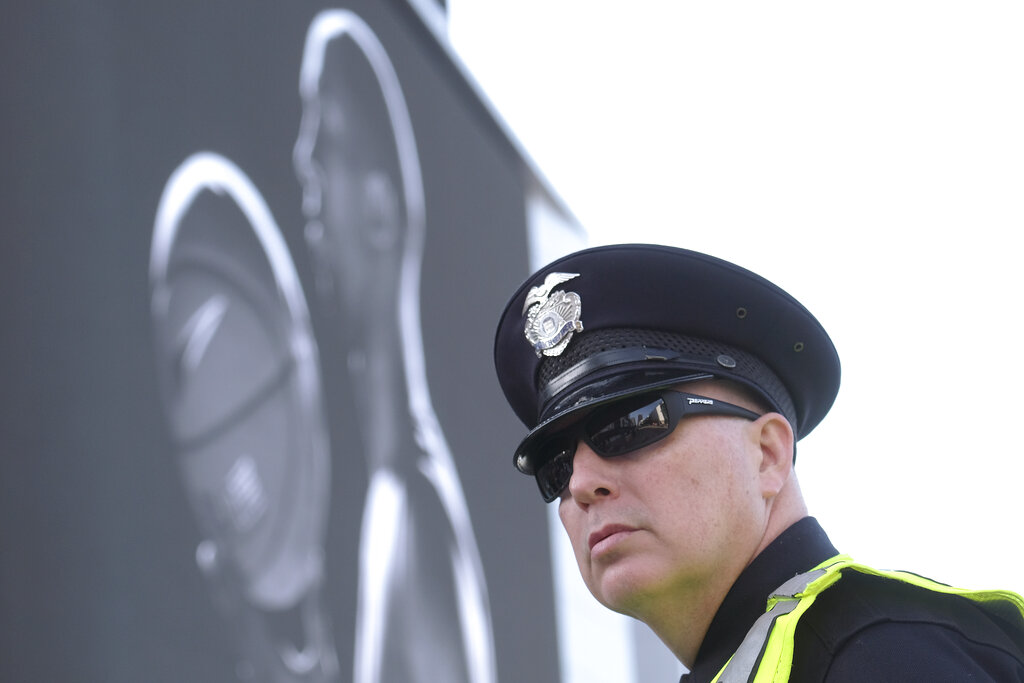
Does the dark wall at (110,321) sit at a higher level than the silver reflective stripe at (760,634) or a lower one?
higher

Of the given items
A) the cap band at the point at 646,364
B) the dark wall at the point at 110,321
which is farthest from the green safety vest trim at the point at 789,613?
the dark wall at the point at 110,321

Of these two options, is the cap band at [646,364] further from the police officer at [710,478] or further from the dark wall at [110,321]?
the dark wall at [110,321]

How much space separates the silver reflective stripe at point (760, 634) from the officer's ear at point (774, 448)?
15 cm

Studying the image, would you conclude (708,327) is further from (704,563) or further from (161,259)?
(161,259)

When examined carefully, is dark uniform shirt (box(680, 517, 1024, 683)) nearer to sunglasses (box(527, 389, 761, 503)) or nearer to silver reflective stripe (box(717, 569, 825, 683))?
silver reflective stripe (box(717, 569, 825, 683))

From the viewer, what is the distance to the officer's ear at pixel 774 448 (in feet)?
4.61

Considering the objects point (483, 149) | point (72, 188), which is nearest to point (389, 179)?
point (483, 149)

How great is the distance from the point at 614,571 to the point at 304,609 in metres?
1.67

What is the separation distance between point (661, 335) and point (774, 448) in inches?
8.0

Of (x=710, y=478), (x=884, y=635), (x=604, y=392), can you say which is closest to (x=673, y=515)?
(x=710, y=478)

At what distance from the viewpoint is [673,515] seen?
1.33 metres

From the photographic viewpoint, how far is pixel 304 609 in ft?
9.26

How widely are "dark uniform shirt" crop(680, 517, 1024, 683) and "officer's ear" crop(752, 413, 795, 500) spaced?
12 centimetres

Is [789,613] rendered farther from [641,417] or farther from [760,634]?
[641,417]
